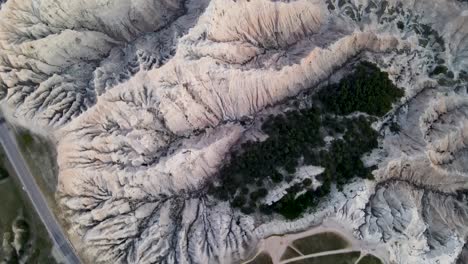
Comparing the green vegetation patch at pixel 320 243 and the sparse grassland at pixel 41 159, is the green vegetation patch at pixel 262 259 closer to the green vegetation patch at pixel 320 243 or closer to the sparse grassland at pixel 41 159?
the green vegetation patch at pixel 320 243

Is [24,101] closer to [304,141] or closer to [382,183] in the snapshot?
[304,141]

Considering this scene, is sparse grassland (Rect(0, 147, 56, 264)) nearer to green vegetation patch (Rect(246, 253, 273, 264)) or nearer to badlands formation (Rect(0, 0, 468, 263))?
badlands formation (Rect(0, 0, 468, 263))

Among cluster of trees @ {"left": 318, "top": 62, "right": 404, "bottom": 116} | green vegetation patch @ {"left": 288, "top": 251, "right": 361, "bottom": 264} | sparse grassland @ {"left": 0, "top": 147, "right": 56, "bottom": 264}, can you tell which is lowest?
green vegetation patch @ {"left": 288, "top": 251, "right": 361, "bottom": 264}

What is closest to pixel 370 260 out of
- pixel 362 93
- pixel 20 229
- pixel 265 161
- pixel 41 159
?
pixel 265 161

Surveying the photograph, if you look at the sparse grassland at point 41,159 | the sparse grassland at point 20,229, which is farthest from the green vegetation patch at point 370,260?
the sparse grassland at point 41,159

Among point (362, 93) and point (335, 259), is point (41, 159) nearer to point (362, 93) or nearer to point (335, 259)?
point (335, 259)

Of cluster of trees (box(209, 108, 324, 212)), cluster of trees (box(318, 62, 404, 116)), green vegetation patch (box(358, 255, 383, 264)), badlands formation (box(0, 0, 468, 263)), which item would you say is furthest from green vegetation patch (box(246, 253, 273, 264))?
cluster of trees (box(318, 62, 404, 116))
